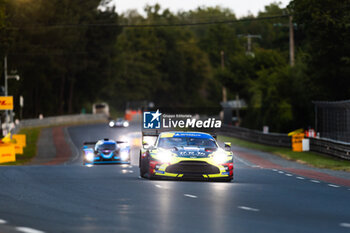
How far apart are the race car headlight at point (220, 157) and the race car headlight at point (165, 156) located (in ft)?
4.10

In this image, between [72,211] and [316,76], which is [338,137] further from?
[72,211]

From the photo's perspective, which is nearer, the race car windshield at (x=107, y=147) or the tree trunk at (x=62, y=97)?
the race car windshield at (x=107, y=147)

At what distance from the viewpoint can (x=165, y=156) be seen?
20.3m

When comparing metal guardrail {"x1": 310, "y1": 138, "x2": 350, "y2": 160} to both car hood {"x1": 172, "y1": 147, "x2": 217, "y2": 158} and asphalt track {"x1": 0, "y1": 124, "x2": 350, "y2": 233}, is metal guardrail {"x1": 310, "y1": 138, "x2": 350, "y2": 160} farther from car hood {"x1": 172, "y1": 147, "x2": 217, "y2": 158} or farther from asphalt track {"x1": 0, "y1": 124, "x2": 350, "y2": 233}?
car hood {"x1": 172, "y1": 147, "x2": 217, "y2": 158}

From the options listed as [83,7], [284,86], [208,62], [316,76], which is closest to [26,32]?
[83,7]

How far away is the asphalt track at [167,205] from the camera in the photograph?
11.9m

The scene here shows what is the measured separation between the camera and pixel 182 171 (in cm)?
2011

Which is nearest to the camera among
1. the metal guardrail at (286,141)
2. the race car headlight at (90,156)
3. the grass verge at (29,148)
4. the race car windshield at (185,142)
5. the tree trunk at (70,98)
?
the race car windshield at (185,142)

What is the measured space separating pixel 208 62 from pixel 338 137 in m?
158

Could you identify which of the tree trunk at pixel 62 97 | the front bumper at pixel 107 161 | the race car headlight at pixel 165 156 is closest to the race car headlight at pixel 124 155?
the front bumper at pixel 107 161

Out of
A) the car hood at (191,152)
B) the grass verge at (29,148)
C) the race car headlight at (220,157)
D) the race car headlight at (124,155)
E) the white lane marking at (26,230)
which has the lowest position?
the grass verge at (29,148)

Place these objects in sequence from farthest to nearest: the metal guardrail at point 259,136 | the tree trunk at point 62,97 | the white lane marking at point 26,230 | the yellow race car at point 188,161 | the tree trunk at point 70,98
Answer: the tree trunk at point 70,98, the tree trunk at point 62,97, the metal guardrail at point 259,136, the yellow race car at point 188,161, the white lane marking at point 26,230

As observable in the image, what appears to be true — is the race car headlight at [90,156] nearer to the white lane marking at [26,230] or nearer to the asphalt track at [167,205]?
the asphalt track at [167,205]

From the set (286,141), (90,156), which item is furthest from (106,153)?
(286,141)
